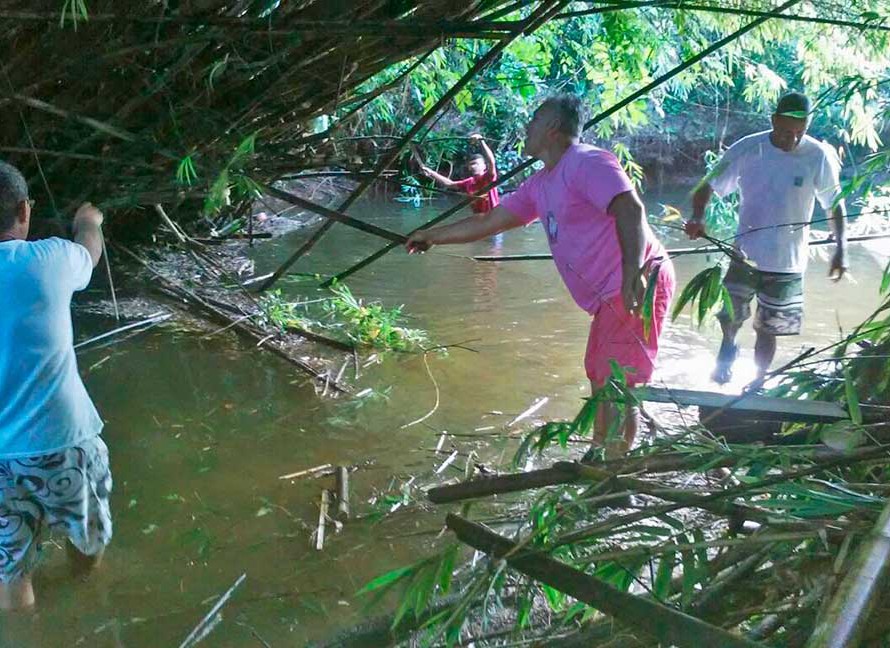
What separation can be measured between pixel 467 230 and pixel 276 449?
1316mm

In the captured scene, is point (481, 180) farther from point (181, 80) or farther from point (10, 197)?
point (10, 197)

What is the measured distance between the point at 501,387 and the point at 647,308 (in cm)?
240

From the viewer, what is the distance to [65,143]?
4051mm

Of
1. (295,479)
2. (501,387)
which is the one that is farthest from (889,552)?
(501,387)

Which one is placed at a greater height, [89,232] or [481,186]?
[481,186]

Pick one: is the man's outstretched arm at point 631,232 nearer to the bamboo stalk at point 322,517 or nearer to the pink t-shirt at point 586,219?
the pink t-shirt at point 586,219

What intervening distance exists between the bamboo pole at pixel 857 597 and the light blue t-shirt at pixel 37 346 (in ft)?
6.76

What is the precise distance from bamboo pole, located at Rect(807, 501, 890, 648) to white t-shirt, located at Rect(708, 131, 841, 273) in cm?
290

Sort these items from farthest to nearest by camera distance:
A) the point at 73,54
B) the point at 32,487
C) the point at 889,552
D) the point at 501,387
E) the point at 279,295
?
the point at 279,295 → the point at 501,387 → the point at 73,54 → the point at 32,487 → the point at 889,552

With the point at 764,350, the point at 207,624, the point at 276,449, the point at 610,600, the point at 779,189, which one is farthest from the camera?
the point at 764,350

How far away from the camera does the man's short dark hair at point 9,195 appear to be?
211 centimetres

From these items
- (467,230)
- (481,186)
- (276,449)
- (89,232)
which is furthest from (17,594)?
(481,186)

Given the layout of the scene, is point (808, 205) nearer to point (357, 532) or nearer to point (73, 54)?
point (357, 532)

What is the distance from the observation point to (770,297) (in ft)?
13.3
